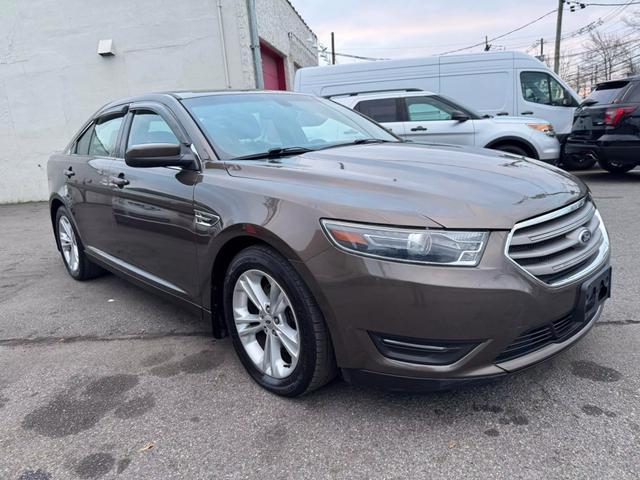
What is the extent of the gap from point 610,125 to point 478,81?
2.74 m

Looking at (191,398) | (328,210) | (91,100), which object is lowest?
(191,398)

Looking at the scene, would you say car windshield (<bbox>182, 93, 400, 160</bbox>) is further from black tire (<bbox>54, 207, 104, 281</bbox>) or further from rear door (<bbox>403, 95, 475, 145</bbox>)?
rear door (<bbox>403, 95, 475, 145</bbox>)

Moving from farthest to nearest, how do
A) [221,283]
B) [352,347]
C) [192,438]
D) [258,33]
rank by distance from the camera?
[258,33] < [221,283] < [192,438] < [352,347]

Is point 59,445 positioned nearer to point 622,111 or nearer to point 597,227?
point 597,227

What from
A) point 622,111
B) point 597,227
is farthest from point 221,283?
point 622,111


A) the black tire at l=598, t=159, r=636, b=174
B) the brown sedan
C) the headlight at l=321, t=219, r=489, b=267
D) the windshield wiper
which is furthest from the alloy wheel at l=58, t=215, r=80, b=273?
the black tire at l=598, t=159, r=636, b=174

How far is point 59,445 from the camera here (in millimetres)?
2293

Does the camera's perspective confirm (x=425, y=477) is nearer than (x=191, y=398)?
Yes

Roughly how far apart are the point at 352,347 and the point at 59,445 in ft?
4.76

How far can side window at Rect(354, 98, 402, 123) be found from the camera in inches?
335

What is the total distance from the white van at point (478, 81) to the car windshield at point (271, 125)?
677cm

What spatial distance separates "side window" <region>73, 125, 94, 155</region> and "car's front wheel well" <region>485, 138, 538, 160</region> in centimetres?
616

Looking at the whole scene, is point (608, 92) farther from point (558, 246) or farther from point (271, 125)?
point (558, 246)

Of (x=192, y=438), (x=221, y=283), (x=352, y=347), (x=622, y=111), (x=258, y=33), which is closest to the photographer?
(x=352, y=347)
